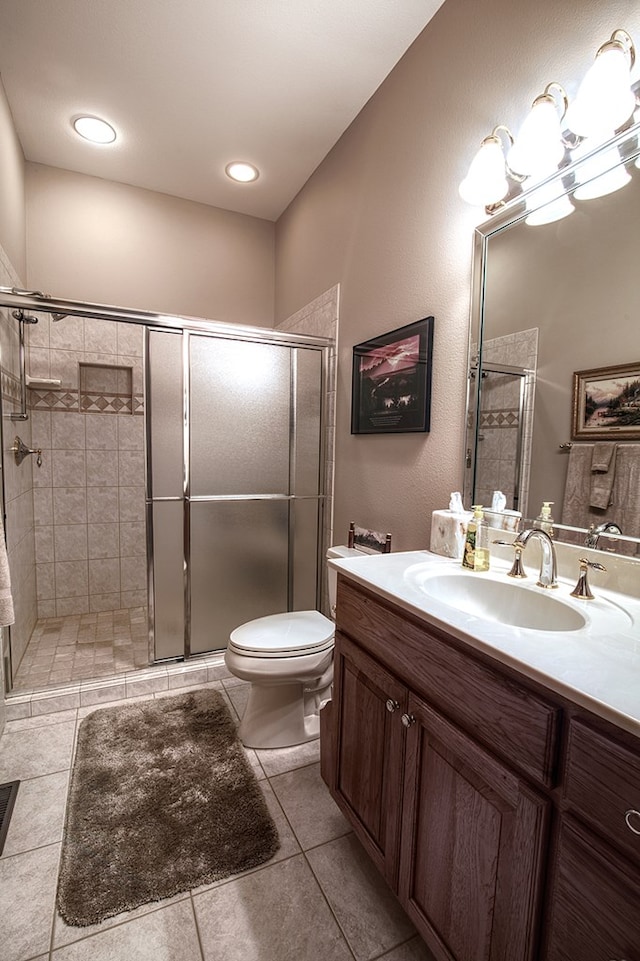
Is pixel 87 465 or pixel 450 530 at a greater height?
pixel 87 465

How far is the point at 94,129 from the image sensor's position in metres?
2.24

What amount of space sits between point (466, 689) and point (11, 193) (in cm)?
290

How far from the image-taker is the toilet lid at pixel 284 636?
1.64 m

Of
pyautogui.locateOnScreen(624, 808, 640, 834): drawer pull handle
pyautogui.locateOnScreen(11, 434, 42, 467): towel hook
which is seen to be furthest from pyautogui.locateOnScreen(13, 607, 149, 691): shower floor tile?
pyautogui.locateOnScreen(624, 808, 640, 834): drawer pull handle

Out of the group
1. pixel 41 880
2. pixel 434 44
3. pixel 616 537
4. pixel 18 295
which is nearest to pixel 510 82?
pixel 434 44

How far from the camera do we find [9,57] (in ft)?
5.98

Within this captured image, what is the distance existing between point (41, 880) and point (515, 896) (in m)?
1.27

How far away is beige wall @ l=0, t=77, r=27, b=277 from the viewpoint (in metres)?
1.96

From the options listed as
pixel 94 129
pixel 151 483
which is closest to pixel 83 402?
pixel 151 483

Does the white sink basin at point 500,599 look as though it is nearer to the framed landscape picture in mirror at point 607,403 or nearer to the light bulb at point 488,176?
the framed landscape picture in mirror at point 607,403

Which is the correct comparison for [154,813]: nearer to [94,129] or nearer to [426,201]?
[426,201]

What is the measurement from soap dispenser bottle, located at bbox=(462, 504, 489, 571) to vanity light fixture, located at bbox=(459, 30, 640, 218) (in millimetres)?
886

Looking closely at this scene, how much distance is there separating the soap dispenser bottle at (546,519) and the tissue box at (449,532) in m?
0.22

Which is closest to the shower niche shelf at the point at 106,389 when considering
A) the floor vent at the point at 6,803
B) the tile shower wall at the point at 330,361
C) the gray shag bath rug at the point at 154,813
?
the tile shower wall at the point at 330,361
